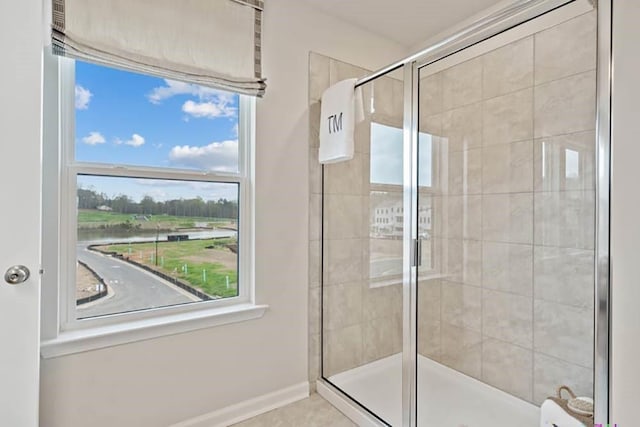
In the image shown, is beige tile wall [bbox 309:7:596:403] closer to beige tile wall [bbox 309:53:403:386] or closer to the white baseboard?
beige tile wall [bbox 309:53:403:386]

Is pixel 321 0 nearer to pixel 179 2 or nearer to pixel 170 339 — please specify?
pixel 179 2

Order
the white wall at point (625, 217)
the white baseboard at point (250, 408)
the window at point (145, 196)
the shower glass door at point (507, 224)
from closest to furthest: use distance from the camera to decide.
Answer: the white wall at point (625, 217), the window at point (145, 196), the shower glass door at point (507, 224), the white baseboard at point (250, 408)

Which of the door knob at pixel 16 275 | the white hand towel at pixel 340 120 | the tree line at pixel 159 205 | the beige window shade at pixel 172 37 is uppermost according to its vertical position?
the beige window shade at pixel 172 37

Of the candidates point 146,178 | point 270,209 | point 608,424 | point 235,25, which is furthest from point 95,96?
point 608,424

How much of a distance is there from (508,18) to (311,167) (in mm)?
1243

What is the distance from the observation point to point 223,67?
1.82 m

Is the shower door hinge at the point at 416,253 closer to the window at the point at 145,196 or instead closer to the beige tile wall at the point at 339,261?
the beige tile wall at the point at 339,261

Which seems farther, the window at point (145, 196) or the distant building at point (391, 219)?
the distant building at point (391, 219)

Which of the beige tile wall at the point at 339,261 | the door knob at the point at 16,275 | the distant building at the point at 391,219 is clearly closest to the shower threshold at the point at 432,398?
the beige tile wall at the point at 339,261

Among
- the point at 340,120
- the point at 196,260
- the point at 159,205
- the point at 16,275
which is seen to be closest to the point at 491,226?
the point at 340,120

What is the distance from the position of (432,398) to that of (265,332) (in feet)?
3.28

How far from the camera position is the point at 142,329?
1604mm

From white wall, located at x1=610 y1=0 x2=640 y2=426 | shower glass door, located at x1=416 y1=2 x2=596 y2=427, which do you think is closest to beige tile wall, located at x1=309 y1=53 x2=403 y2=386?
shower glass door, located at x1=416 y1=2 x2=596 y2=427

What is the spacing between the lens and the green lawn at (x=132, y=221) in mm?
1570
